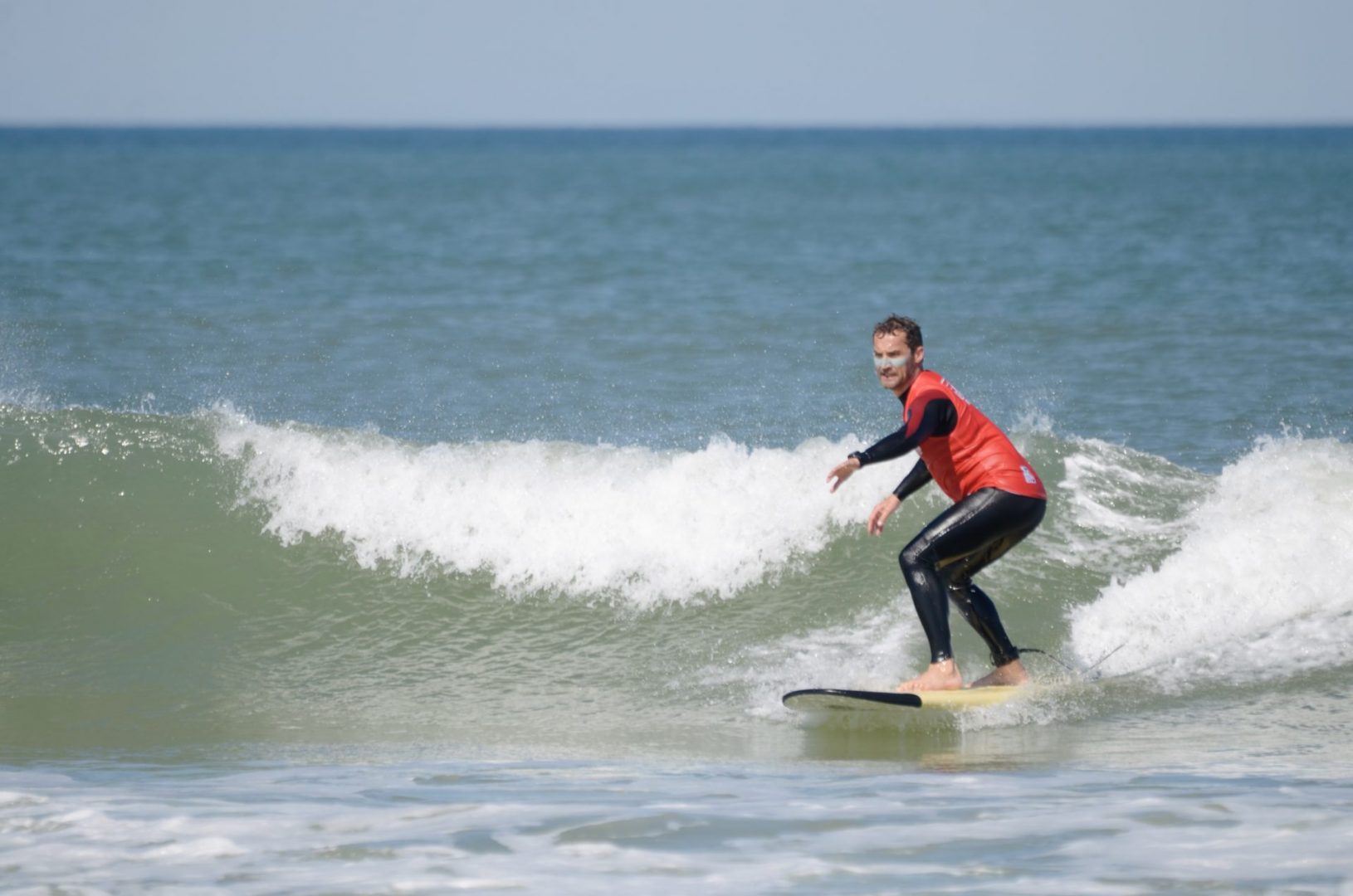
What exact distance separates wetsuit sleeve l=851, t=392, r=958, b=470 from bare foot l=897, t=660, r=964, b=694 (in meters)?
0.90

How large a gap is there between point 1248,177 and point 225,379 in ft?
186

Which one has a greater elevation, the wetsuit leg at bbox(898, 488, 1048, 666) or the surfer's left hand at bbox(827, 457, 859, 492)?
the surfer's left hand at bbox(827, 457, 859, 492)

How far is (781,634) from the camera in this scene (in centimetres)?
756

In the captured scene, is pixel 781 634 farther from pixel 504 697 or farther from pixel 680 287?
pixel 680 287

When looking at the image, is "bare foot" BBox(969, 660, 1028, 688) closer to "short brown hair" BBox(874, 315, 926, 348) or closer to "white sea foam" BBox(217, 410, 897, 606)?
"short brown hair" BBox(874, 315, 926, 348)

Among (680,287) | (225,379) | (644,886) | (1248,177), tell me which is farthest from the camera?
(1248,177)

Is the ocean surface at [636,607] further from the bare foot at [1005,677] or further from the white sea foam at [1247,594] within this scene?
the bare foot at [1005,677]

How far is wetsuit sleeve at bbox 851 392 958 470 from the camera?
18.3ft

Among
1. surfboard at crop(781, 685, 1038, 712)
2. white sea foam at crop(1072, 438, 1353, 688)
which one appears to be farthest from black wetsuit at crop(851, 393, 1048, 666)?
white sea foam at crop(1072, 438, 1353, 688)

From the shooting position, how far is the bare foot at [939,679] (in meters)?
5.94

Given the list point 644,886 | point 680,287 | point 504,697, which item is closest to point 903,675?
point 504,697

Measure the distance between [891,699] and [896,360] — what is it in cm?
130

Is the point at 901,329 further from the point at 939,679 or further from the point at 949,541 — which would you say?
the point at 939,679

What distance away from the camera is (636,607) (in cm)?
795
